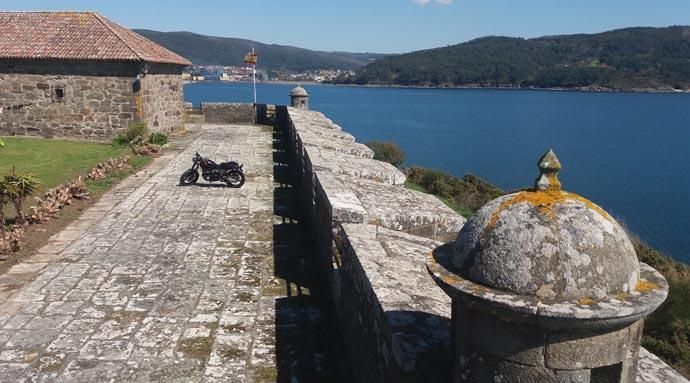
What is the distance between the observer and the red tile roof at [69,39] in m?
18.9

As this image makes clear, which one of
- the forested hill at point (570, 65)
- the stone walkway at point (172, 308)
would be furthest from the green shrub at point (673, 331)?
the forested hill at point (570, 65)

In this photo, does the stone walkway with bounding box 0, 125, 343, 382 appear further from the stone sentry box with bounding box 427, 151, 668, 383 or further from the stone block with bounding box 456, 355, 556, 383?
the stone sentry box with bounding box 427, 151, 668, 383

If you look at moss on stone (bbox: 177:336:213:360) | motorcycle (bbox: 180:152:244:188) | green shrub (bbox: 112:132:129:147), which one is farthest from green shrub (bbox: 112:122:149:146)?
moss on stone (bbox: 177:336:213:360)

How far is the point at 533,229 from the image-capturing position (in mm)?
2307

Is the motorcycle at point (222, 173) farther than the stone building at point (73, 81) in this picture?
No

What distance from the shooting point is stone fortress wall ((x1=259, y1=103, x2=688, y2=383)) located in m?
3.06

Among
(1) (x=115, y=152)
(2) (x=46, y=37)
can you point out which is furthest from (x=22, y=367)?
(2) (x=46, y=37)

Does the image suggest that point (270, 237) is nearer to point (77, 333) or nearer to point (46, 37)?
point (77, 333)

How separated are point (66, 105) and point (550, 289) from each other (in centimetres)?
2022

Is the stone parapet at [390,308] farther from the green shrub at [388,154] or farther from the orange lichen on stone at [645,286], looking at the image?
the green shrub at [388,154]

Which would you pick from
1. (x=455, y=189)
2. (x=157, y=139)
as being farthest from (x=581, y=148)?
(x=157, y=139)

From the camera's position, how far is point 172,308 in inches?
236

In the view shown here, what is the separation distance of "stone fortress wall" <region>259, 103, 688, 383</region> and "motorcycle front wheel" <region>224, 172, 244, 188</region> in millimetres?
3540

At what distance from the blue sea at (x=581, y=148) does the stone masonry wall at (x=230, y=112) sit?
1607cm
